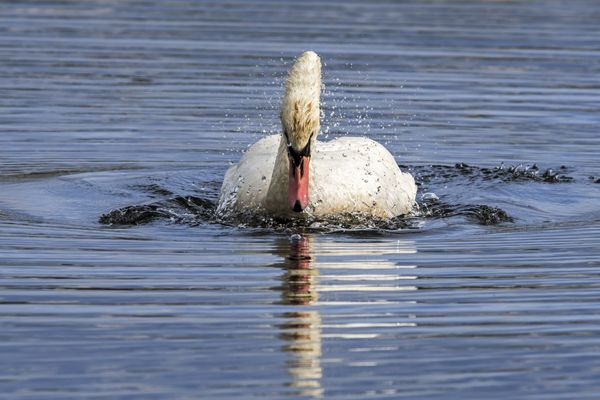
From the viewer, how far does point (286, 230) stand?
12359 mm

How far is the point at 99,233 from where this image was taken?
39.1ft

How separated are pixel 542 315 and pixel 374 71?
44.9 feet

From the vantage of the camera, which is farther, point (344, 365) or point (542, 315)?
point (542, 315)

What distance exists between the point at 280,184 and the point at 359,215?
69cm

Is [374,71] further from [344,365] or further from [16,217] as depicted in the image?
[344,365]

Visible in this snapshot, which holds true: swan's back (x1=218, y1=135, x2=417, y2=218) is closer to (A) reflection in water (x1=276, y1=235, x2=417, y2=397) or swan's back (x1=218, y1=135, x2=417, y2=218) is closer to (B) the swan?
(B) the swan

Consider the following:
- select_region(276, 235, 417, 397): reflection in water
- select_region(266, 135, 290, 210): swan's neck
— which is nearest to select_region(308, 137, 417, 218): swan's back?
select_region(266, 135, 290, 210): swan's neck

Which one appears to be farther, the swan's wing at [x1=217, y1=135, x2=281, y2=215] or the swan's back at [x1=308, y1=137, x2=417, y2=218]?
the swan's wing at [x1=217, y1=135, x2=281, y2=215]

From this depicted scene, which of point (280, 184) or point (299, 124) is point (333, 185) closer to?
point (280, 184)

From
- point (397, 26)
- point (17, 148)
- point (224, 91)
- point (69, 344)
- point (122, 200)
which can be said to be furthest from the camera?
point (397, 26)

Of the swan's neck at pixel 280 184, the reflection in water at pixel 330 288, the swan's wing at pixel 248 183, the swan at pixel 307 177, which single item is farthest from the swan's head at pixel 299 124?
the swan's wing at pixel 248 183

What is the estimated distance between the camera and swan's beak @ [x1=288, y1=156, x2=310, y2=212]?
1212cm

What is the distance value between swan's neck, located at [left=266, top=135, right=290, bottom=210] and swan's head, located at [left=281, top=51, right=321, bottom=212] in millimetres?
281

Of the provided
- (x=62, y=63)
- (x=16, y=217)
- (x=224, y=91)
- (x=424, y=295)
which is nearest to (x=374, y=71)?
(x=224, y=91)
